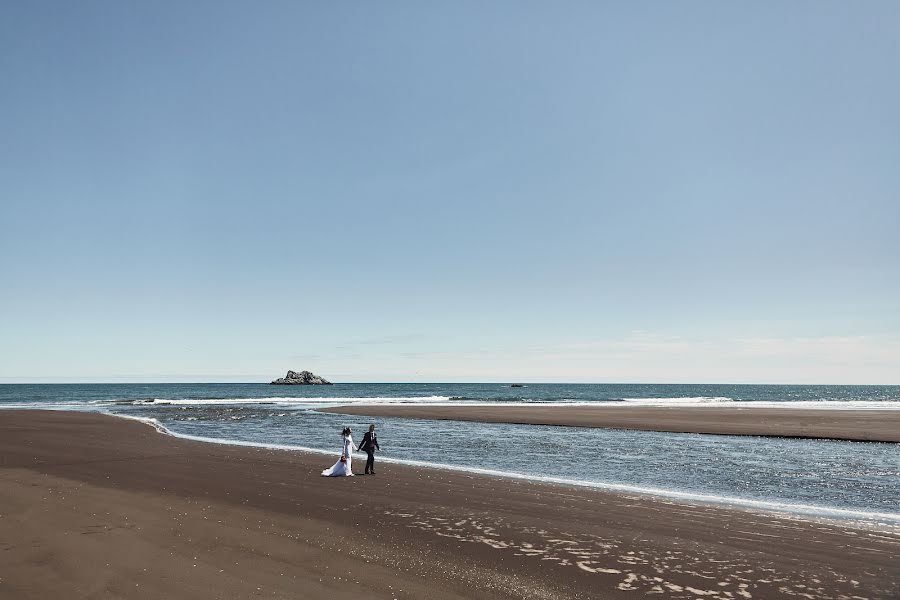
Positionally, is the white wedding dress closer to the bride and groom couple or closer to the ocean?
the bride and groom couple

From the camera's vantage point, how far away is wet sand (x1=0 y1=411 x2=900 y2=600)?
8164 millimetres

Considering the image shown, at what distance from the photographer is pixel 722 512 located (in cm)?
1375

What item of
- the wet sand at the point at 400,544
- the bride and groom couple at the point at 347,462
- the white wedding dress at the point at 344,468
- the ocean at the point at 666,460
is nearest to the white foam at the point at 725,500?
the ocean at the point at 666,460

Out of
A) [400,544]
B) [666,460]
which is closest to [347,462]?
[400,544]

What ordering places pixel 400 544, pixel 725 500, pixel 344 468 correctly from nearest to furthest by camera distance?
pixel 400 544
pixel 725 500
pixel 344 468

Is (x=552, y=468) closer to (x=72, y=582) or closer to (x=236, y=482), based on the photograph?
(x=236, y=482)

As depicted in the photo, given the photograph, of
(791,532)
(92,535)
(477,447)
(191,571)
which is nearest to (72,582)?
(191,571)

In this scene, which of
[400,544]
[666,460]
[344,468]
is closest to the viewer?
[400,544]

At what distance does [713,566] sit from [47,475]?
20.6 metres

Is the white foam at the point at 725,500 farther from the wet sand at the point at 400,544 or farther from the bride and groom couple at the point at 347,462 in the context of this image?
the bride and groom couple at the point at 347,462

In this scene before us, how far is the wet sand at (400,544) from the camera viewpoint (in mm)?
8164

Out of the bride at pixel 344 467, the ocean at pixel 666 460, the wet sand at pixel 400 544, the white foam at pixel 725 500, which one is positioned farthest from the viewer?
the bride at pixel 344 467

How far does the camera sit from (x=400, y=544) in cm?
1050

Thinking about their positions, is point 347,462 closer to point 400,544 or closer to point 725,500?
point 400,544
